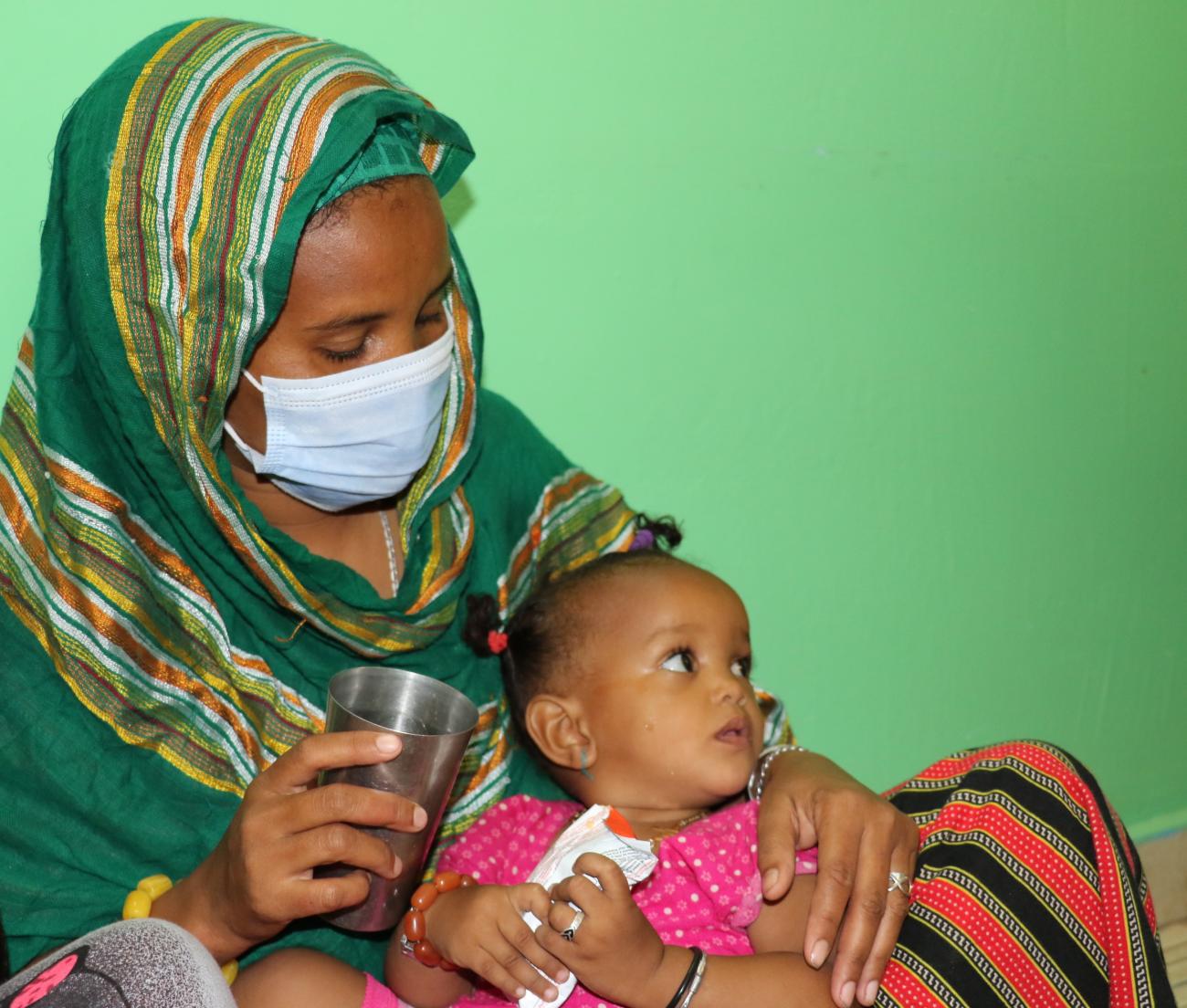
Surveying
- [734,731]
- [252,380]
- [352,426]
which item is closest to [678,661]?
[734,731]

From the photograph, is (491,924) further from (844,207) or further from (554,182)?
(844,207)

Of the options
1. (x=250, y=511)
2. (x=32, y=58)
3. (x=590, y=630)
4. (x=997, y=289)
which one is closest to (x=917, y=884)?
(x=590, y=630)

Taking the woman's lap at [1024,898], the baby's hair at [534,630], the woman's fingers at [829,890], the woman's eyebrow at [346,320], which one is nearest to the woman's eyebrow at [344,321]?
the woman's eyebrow at [346,320]

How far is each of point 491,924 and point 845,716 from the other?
1.35m

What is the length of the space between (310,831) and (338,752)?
3.9 inches

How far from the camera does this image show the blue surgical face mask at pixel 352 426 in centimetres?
165

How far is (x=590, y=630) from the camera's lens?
192cm

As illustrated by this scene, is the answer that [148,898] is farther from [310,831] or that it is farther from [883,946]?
[883,946]

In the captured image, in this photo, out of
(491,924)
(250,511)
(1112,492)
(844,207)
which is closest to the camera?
(491,924)

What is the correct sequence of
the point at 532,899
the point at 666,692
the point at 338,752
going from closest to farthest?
the point at 338,752 < the point at 532,899 < the point at 666,692

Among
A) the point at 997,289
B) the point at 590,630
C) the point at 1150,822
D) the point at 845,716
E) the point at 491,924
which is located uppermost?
the point at 997,289

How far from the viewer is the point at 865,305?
258 cm

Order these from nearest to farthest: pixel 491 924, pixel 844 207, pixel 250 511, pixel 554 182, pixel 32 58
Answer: pixel 491 924
pixel 250 511
pixel 32 58
pixel 554 182
pixel 844 207

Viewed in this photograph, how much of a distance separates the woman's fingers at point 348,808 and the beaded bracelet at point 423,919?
0.27m
